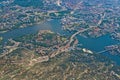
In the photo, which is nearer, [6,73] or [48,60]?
[6,73]

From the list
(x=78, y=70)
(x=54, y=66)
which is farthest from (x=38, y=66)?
(x=78, y=70)

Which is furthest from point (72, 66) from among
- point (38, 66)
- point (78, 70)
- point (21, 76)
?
point (21, 76)

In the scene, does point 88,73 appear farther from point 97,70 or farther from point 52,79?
point 52,79

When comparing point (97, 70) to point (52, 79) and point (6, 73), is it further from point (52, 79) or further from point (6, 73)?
point (6, 73)

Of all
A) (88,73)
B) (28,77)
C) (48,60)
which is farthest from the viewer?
(48,60)

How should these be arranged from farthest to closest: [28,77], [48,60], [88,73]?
[48,60], [88,73], [28,77]

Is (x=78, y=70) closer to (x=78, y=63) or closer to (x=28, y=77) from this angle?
(x=78, y=63)

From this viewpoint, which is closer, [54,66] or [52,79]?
[52,79]
